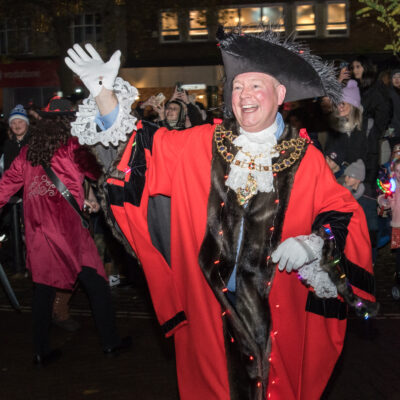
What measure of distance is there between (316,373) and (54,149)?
278cm

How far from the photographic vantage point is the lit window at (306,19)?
25547 mm

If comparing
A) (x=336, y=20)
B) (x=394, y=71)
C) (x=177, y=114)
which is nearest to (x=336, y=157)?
(x=177, y=114)

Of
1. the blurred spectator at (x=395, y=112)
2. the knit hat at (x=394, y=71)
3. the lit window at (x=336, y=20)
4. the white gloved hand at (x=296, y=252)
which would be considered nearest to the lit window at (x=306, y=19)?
the lit window at (x=336, y=20)

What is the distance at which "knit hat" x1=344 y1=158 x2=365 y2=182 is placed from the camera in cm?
709

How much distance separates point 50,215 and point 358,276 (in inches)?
107

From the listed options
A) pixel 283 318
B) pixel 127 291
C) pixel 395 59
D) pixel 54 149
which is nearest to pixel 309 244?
pixel 283 318

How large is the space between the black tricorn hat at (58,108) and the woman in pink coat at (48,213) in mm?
57

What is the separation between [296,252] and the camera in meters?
2.82

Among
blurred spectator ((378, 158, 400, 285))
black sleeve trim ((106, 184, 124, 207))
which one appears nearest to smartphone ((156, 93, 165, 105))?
blurred spectator ((378, 158, 400, 285))

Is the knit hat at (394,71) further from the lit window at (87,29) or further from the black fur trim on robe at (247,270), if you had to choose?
the lit window at (87,29)

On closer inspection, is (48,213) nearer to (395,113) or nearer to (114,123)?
(114,123)

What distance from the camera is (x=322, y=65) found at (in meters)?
3.16

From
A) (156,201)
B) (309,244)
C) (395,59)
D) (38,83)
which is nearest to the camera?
(309,244)

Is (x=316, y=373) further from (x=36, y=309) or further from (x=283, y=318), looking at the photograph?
(x=36, y=309)
